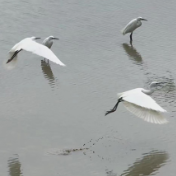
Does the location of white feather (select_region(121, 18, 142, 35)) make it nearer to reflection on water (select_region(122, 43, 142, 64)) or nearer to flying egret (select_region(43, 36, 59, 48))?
reflection on water (select_region(122, 43, 142, 64))

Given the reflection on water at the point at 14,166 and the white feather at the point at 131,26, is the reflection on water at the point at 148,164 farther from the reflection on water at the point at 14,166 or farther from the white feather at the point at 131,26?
the white feather at the point at 131,26

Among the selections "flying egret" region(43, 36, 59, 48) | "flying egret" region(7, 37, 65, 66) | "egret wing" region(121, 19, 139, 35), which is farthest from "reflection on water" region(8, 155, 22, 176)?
"egret wing" region(121, 19, 139, 35)

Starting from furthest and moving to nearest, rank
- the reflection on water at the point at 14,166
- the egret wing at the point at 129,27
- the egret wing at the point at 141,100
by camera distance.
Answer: the egret wing at the point at 129,27, the egret wing at the point at 141,100, the reflection on water at the point at 14,166

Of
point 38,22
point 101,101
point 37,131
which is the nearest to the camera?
point 37,131

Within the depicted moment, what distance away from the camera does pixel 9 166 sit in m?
9.09

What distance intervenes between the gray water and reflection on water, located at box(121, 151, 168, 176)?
0.02 m

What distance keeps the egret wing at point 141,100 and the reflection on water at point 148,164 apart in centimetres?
86

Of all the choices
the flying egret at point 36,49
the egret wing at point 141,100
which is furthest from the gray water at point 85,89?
the flying egret at point 36,49

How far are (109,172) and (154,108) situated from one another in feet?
4.01

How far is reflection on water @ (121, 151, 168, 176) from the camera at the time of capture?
907 centimetres

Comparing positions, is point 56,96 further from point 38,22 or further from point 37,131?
point 38,22

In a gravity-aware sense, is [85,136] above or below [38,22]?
below

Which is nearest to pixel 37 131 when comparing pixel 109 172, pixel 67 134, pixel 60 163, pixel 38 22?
pixel 67 134

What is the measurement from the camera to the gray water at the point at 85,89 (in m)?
9.38
